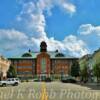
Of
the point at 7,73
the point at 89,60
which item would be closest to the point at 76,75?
the point at 89,60

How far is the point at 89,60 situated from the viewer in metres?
163

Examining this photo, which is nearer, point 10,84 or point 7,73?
point 10,84

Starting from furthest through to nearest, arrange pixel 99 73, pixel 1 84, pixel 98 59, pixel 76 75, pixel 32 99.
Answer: pixel 76 75
pixel 98 59
pixel 99 73
pixel 1 84
pixel 32 99

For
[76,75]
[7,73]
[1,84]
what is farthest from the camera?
[76,75]

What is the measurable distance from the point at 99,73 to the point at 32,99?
72.3m

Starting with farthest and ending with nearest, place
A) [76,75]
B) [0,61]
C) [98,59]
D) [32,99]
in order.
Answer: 1. [76,75]
2. [0,61]
3. [98,59]
4. [32,99]

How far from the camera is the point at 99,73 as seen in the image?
321 ft

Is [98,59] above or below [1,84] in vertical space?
above

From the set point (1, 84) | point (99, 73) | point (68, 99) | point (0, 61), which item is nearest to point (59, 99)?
point (68, 99)

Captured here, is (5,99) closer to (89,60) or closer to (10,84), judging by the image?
(10,84)

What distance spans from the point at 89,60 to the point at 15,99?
137m

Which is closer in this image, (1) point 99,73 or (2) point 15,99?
(2) point 15,99

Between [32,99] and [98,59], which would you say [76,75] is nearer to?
[98,59]

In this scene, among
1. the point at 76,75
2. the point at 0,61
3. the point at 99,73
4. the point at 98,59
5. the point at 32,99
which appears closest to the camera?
the point at 32,99
